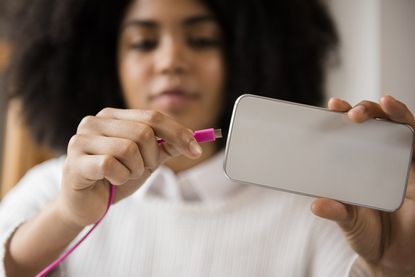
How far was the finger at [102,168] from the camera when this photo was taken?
0.31 metres

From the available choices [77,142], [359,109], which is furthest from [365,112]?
[77,142]

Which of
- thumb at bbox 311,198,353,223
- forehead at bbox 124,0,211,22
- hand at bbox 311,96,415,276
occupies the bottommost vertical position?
hand at bbox 311,96,415,276

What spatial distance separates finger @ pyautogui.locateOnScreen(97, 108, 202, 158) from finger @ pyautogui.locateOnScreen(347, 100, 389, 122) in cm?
12

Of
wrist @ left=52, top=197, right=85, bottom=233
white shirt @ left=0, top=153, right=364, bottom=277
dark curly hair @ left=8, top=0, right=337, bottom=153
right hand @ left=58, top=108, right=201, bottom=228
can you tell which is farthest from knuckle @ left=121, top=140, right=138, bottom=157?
dark curly hair @ left=8, top=0, right=337, bottom=153

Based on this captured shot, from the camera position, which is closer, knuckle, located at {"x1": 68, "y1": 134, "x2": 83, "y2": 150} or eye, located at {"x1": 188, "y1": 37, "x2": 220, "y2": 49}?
knuckle, located at {"x1": 68, "y1": 134, "x2": 83, "y2": 150}

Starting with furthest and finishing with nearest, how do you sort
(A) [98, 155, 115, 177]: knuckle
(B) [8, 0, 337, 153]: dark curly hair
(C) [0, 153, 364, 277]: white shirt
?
(B) [8, 0, 337, 153]: dark curly hair → (C) [0, 153, 364, 277]: white shirt → (A) [98, 155, 115, 177]: knuckle

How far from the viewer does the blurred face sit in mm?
532

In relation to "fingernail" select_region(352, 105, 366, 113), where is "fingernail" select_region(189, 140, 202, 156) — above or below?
below

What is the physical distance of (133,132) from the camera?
319 millimetres

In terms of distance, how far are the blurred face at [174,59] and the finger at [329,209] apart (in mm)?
256

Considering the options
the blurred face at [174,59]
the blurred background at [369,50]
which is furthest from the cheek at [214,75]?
the blurred background at [369,50]

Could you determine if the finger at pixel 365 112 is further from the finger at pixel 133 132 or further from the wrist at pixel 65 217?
the wrist at pixel 65 217

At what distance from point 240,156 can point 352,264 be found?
0.58 ft

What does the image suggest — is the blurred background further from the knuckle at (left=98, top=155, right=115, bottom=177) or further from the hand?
the knuckle at (left=98, top=155, right=115, bottom=177)
